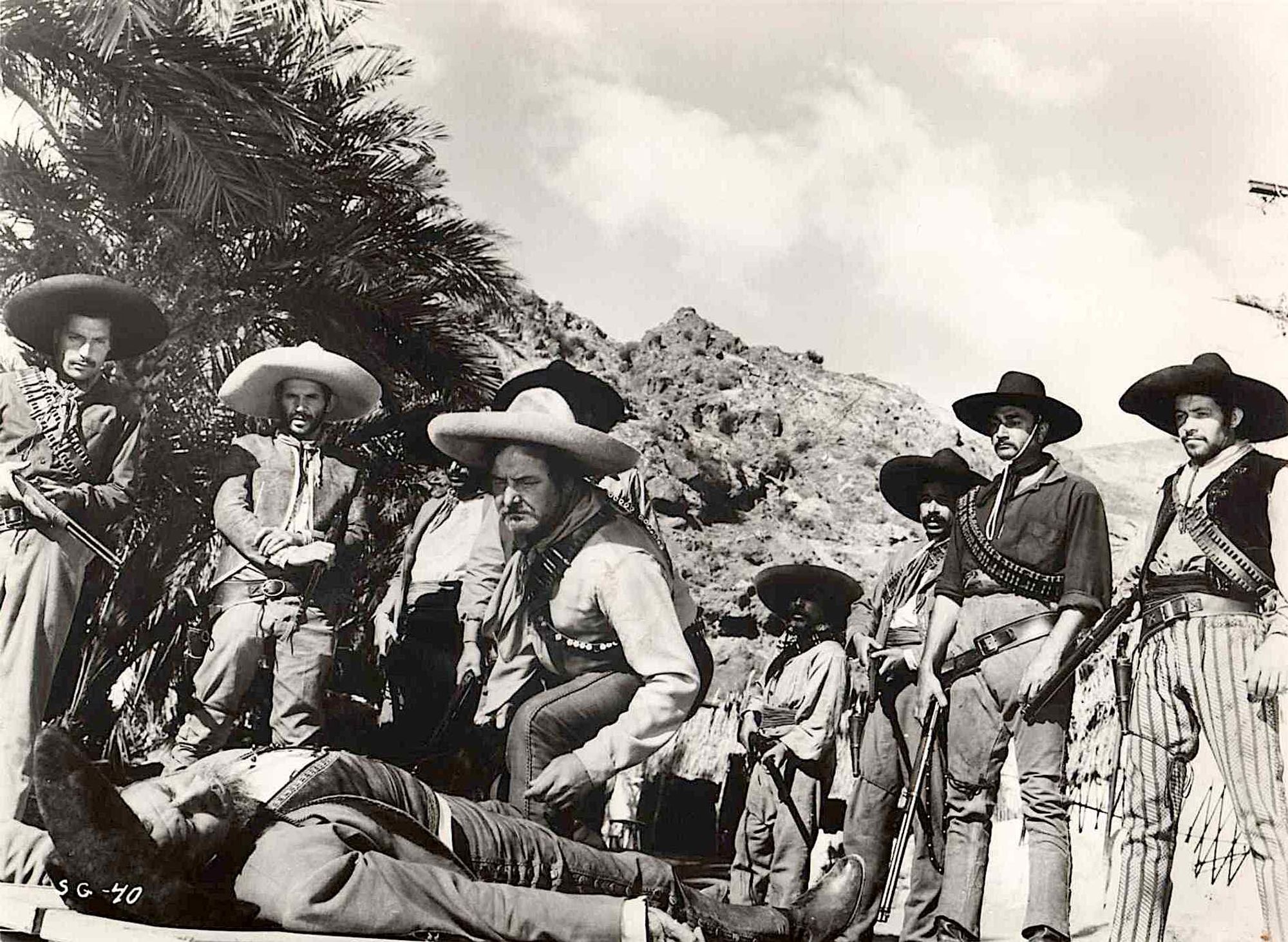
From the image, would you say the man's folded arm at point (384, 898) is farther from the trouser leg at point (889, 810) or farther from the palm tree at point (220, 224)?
the palm tree at point (220, 224)

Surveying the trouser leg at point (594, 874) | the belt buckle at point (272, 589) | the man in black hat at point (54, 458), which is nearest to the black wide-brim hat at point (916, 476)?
the trouser leg at point (594, 874)

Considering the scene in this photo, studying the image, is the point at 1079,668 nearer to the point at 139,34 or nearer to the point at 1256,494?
the point at 1256,494

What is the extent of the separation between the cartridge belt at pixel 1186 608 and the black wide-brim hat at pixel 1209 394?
75 centimetres

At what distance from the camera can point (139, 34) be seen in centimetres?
730

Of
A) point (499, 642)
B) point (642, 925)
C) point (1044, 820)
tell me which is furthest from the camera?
point (499, 642)

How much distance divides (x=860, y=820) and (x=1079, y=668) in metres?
1.15

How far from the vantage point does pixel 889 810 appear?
21.8 feet

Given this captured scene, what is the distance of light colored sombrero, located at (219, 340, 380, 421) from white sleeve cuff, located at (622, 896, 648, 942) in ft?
8.83

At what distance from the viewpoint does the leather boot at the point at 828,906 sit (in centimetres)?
631

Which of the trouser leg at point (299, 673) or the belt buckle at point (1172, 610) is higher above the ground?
the belt buckle at point (1172, 610)

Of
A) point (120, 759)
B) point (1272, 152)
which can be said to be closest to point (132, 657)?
point (120, 759)

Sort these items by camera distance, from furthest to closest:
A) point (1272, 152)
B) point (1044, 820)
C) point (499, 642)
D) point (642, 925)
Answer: point (1272, 152) → point (499, 642) → point (1044, 820) → point (642, 925)

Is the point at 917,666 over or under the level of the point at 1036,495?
under

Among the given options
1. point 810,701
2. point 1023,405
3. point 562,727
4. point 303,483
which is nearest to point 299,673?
point 303,483
